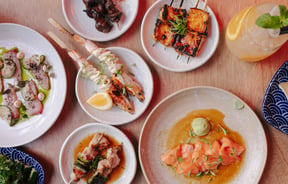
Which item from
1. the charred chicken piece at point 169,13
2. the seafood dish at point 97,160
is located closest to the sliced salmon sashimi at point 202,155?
the seafood dish at point 97,160

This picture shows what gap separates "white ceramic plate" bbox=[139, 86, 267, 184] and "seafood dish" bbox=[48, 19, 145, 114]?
0.64 ft

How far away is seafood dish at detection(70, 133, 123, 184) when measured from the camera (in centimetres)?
229

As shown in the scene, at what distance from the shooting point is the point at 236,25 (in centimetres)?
204

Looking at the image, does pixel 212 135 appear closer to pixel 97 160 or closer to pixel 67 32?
pixel 97 160

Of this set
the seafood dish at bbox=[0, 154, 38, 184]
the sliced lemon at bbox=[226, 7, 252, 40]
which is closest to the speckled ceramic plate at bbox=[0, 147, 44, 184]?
the seafood dish at bbox=[0, 154, 38, 184]

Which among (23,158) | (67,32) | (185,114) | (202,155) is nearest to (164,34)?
(185,114)

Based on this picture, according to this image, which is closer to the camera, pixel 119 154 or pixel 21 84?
pixel 119 154

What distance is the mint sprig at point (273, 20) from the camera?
1.83m

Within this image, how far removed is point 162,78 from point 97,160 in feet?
2.47

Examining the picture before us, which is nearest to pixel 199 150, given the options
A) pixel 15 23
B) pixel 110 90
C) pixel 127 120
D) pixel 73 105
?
pixel 127 120

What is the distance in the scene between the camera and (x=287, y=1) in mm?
2195

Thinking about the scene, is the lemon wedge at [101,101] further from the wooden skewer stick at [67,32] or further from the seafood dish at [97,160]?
the wooden skewer stick at [67,32]

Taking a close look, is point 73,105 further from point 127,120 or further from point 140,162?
point 140,162

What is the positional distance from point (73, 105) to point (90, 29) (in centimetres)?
57
